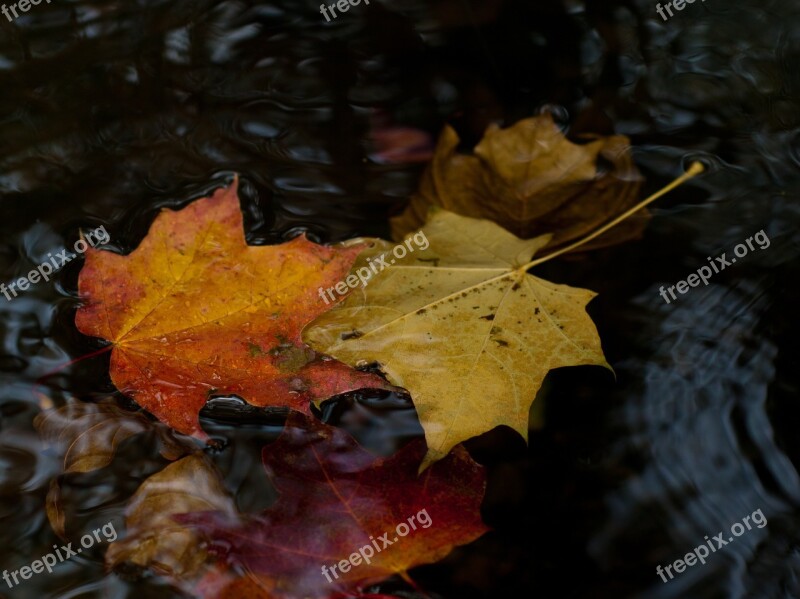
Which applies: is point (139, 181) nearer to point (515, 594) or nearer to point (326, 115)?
point (326, 115)

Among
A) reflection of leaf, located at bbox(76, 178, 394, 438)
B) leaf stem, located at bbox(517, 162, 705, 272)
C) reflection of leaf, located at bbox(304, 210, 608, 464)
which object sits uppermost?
reflection of leaf, located at bbox(76, 178, 394, 438)

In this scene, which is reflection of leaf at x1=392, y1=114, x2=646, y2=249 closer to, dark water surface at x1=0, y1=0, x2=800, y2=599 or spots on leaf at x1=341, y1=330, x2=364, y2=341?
dark water surface at x1=0, y1=0, x2=800, y2=599

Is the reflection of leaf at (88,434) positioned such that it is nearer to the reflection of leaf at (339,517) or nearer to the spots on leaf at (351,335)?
the reflection of leaf at (339,517)

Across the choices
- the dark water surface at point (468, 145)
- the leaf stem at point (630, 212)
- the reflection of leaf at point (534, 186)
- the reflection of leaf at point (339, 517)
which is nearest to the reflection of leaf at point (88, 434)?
the dark water surface at point (468, 145)

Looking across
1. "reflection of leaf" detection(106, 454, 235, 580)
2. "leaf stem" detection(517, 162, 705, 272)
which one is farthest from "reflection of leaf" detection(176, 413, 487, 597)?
"leaf stem" detection(517, 162, 705, 272)

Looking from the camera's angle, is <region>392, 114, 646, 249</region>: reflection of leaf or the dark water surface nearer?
the dark water surface
